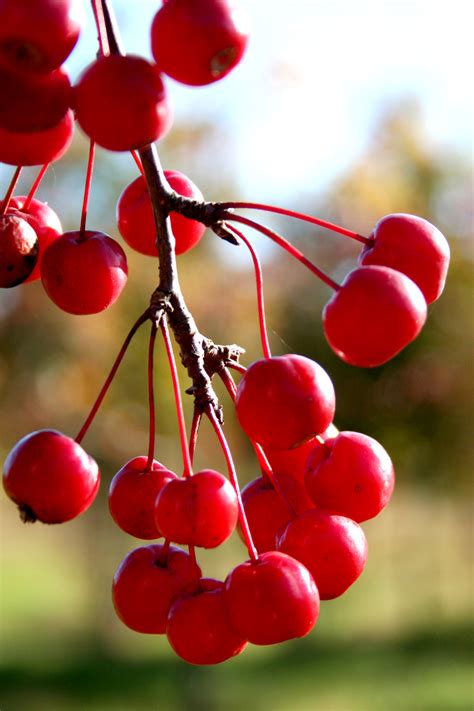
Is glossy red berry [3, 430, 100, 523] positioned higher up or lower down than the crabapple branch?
lower down

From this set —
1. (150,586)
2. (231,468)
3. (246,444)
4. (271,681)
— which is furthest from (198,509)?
(246,444)

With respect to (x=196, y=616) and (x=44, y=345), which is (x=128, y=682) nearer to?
(x=44, y=345)

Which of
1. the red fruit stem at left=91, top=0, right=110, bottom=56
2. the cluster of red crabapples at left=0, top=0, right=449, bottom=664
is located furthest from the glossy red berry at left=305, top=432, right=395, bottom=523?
the red fruit stem at left=91, top=0, right=110, bottom=56

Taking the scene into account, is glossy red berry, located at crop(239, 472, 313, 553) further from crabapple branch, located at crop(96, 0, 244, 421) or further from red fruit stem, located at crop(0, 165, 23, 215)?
red fruit stem, located at crop(0, 165, 23, 215)

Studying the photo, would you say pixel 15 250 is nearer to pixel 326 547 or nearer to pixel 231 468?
pixel 231 468

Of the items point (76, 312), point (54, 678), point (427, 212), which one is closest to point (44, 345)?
point (54, 678)

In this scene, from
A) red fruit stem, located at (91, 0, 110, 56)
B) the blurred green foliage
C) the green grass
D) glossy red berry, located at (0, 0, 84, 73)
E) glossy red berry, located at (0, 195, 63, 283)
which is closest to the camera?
glossy red berry, located at (0, 0, 84, 73)

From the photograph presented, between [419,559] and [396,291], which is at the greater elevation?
[419,559]

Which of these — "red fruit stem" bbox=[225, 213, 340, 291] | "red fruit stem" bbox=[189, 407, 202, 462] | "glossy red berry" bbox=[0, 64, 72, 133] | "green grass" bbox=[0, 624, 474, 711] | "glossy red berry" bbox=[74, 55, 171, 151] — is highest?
"green grass" bbox=[0, 624, 474, 711]
